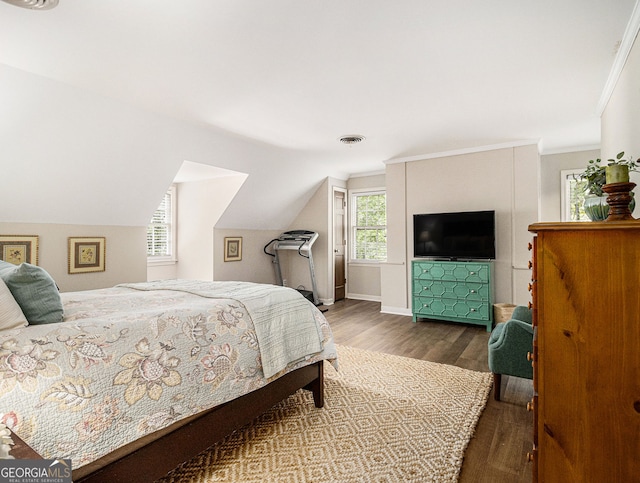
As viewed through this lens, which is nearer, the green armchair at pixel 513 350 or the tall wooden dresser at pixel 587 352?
the tall wooden dresser at pixel 587 352

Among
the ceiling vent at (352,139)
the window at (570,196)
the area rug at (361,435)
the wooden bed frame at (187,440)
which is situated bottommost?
the area rug at (361,435)

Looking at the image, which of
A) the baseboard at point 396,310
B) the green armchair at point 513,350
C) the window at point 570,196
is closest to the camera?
the green armchair at point 513,350

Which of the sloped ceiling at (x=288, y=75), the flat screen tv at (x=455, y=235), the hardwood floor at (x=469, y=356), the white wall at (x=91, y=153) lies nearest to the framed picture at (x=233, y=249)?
the white wall at (x=91, y=153)

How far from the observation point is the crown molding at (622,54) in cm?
202

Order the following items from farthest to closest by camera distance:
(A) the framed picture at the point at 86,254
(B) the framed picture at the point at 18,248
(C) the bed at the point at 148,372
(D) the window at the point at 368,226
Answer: (D) the window at the point at 368,226 < (A) the framed picture at the point at 86,254 < (B) the framed picture at the point at 18,248 < (C) the bed at the point at 148,372

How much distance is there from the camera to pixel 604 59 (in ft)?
8.23

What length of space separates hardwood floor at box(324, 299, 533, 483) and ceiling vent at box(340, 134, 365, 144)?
243 centimetres

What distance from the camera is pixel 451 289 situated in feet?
15.2

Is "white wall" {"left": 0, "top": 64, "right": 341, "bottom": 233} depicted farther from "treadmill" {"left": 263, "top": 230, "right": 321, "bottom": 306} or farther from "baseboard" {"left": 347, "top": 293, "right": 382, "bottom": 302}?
"baseboard" {"left": 347, "top": 293, "right": 382, "bottom": 302}

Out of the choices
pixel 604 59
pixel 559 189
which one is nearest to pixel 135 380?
pixel 604 59

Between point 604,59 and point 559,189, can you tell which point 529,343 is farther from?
point 559,189

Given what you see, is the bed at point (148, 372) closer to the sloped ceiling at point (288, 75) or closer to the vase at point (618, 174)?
the sloped ceiling at point (288, 75)

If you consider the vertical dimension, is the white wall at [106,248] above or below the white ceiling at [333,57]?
below

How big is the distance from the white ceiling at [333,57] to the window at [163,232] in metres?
2.44
